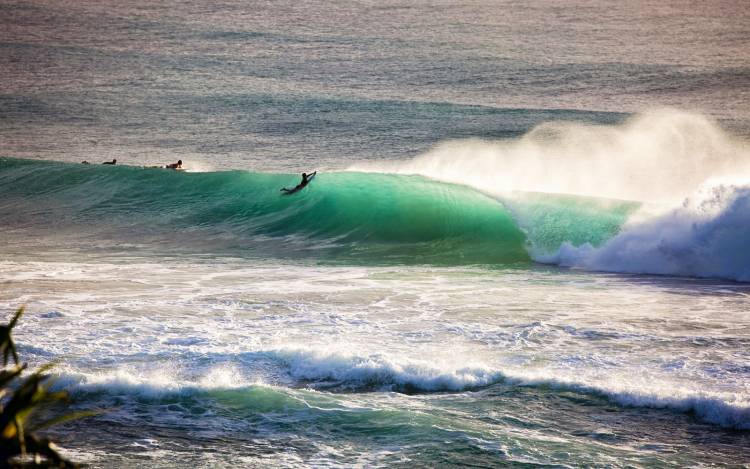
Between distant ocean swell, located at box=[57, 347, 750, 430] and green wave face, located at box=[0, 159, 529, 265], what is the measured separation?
8.36 meters

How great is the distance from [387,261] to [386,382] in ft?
28.3

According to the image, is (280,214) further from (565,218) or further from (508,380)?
(508,380)

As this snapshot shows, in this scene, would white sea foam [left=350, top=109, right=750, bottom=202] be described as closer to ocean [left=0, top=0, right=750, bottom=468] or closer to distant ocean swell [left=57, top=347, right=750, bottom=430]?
ocean [left=0, top=0, right=750, bottom=468]

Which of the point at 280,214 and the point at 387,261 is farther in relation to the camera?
the point at 280,214

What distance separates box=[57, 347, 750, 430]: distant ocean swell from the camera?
7.93 metres

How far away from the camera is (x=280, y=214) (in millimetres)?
21141

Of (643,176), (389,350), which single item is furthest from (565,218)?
(389,350)

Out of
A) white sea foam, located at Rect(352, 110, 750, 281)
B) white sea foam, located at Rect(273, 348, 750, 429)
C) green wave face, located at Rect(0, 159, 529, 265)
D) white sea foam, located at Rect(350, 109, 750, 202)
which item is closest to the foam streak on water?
white sea foam, located at Rect(273, 348, 750, 429)

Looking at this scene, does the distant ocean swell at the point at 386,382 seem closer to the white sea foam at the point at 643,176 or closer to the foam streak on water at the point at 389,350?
the foam streak on water at the point at 389,350

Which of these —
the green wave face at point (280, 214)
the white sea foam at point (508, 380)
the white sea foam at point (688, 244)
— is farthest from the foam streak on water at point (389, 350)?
the green wave face at point (280, 214)

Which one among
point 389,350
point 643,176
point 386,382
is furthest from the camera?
point 643,176

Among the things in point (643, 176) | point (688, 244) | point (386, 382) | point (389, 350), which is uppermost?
point (643, 176)

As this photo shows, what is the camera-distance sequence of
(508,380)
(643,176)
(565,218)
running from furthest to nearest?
(643,176) < (565,218) < (508,380)

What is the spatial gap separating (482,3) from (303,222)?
52.0 metres
